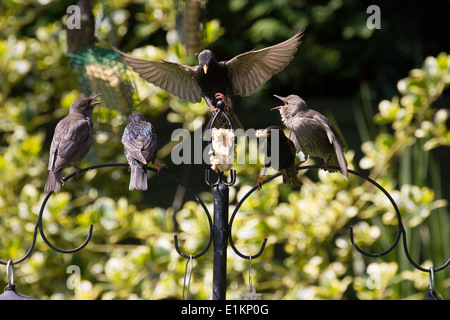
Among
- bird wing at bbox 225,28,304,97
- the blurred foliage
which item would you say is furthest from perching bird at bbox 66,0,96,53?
bird wing at bbox 225,28,304,97

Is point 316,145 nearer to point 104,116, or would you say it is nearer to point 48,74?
point 104,116

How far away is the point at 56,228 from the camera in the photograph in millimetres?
2598

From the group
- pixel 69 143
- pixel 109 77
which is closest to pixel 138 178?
pixel 69 143

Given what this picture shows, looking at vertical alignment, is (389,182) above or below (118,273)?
above

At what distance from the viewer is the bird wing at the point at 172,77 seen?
1542 millimetres

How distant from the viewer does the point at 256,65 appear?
59.3 inches

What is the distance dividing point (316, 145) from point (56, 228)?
62.1 inches

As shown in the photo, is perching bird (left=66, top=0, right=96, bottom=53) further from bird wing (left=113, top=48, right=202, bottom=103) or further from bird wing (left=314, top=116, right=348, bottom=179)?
bird wing (left=314, top=116, right=348, bottom=179)

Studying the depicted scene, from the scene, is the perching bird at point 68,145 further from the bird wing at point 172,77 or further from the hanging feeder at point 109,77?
the hanging feeder at point 109,77

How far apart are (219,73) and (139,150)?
31 cm

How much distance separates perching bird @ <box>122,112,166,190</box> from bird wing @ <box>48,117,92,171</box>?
14 centimetres

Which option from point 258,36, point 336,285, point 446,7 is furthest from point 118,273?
point 446,7

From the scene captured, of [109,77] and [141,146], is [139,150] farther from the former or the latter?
[109,77]

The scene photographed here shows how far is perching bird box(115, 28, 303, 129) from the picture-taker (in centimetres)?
145
